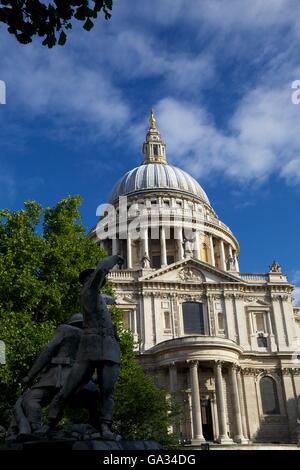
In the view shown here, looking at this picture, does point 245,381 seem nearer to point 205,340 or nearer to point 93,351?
point 205,340

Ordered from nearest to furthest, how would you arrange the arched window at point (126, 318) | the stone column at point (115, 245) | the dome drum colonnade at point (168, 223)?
the arched window at point (126, 318)
the dome drum colonnade at point (168, 223)
the stone column at point (115, 245)

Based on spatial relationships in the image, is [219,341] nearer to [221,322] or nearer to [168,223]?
[221,322]

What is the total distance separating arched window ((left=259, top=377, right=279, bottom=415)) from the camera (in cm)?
4819

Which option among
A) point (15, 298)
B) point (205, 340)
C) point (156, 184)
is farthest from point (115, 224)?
point (15, 298)

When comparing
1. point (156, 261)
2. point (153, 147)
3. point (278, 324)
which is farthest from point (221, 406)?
point (153, 147)

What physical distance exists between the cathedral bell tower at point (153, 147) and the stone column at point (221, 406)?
42610 millimetres

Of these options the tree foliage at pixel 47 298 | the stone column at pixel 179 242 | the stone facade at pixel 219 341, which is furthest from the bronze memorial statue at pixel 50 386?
the stone column at pixel 179 242

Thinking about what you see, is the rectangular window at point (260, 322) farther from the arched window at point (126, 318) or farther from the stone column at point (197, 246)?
the stone column at point (197, 246)

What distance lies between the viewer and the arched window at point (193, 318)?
50353 mm

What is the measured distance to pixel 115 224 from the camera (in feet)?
218

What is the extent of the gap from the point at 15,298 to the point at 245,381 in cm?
3028

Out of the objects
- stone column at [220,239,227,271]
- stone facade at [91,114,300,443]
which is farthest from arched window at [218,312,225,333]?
stone column at [220,239,227,271]

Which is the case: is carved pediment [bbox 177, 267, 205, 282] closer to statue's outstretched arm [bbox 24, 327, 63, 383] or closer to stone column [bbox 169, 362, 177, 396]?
stone column [bbox 169, 362, 177, 396]

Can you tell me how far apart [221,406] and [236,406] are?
187 cm
